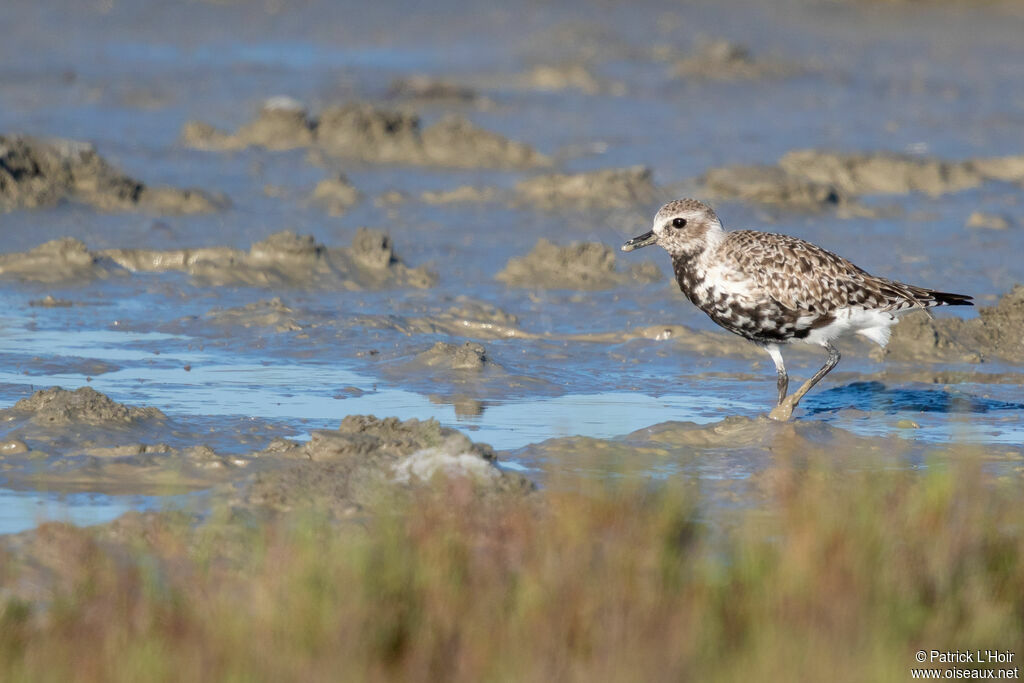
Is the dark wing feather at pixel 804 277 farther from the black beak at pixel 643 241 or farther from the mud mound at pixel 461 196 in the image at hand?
the mud mound at pixel 461 196

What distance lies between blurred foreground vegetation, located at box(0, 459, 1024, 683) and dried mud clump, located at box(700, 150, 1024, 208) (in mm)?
9985

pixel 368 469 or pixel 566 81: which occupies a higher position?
pixel 566 81

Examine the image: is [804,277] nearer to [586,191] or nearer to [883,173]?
[586,191]

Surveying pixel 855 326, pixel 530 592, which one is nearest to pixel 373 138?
pixel 855 326

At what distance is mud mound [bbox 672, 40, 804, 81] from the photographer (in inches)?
952

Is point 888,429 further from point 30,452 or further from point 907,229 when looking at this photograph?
point 907,229

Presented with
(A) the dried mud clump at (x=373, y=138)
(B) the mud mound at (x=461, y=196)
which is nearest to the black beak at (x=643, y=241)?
(B) the mud mound at (x=461, y=196)

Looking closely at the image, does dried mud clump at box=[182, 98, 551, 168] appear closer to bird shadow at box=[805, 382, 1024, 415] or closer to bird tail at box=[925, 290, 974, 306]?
bird shadow at box=[805, 382, 1024, 415]

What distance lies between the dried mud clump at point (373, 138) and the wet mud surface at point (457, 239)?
42mm

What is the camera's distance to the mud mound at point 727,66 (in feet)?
79.4

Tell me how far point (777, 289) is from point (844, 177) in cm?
861

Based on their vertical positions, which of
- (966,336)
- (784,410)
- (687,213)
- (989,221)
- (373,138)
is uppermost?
(373,138)

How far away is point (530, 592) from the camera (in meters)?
5.92

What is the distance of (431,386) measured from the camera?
1090cm
